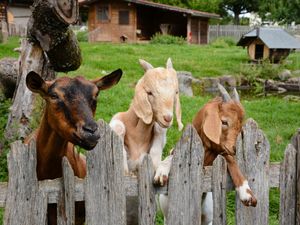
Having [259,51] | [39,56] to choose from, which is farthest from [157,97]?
[259,51]

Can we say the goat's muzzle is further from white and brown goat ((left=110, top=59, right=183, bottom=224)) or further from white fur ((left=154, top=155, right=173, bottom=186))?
white fur ((left=154, top=155, right=173, bottom=186))

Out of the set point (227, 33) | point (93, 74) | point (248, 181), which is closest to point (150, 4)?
point (227, 33)

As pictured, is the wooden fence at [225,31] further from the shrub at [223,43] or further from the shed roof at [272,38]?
the shed roof at [272,38]

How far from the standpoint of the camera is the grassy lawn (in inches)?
245

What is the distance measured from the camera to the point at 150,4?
30.3 m

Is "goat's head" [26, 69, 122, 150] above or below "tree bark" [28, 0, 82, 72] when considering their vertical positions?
below

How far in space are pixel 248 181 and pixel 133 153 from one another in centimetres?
68

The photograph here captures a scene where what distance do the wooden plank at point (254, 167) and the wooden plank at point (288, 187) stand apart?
4.8 inches

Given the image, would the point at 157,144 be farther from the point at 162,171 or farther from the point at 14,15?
the point at 14,15

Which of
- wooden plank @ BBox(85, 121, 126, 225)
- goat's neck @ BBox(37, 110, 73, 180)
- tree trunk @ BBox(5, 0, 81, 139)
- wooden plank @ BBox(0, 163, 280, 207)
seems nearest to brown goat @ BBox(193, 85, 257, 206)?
wooden plank @ BBox(0, 163, 280, 207)

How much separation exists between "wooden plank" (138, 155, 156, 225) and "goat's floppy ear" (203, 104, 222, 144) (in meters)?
0.33

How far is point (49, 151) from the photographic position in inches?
92.2

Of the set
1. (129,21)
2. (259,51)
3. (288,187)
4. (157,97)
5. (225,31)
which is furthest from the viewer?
(225,31)

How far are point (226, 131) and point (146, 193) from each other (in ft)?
1.76
